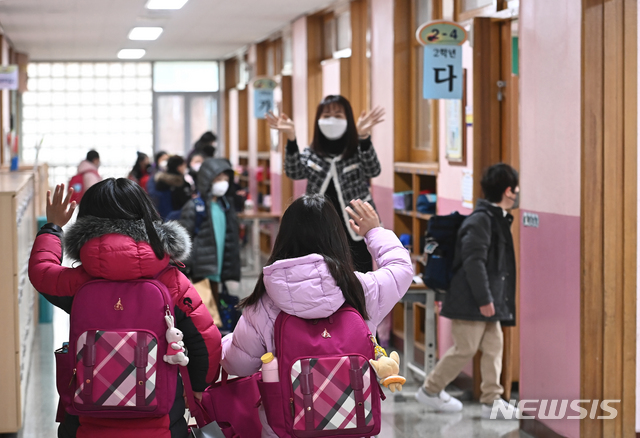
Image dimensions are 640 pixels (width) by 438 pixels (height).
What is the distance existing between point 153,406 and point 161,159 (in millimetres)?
8949

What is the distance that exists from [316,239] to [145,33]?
9.00 m

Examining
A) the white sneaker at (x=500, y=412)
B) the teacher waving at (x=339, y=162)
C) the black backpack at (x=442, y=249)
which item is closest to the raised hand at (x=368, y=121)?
the teacher waving at (x=339, y=162)

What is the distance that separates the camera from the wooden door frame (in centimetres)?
353

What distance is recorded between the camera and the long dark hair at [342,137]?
4754mm

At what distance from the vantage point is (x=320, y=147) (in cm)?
483

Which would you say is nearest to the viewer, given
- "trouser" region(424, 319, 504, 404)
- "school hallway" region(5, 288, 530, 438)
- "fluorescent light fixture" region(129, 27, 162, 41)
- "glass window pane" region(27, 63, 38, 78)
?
"school hallway" region(5, 288, 530, 438)

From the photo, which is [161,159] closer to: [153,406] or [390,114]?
[390,114]

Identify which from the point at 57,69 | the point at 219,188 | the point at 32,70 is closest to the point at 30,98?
the point at 32,70

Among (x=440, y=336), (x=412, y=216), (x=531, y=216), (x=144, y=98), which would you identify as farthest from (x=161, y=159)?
(x=531, y=216)

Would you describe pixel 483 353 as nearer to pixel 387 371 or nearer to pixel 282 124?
pixel 282 124

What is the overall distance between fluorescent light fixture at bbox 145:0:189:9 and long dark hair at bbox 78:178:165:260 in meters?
5.94

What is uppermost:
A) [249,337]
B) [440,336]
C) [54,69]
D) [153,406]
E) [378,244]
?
[54,69]

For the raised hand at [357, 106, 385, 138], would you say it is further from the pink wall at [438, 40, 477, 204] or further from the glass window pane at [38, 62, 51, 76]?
the glass window pane at [38, 62, 51, 76]

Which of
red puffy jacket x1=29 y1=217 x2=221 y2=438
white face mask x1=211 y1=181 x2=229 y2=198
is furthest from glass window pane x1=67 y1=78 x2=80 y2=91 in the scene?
red puffy jacket x1=29 y1=217 x2=221 y2=438
